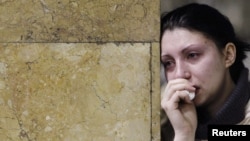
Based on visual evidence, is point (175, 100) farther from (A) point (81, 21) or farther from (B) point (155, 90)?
(A) point (81, 21)

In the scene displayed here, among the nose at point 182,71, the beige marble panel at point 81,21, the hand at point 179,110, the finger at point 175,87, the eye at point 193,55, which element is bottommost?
the hand at point 179,110

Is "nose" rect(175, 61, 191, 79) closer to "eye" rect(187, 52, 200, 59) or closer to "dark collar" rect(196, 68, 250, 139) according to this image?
"eye" rect(187, 52, 200, 59)

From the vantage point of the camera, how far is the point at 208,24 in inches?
261

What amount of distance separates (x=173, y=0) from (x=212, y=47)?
38cm

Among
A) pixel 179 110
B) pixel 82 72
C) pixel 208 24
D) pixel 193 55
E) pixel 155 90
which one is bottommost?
pixel 179 110

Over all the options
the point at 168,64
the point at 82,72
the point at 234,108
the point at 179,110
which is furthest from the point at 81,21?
the point at 234,108

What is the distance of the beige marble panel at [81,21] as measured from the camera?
6656mm

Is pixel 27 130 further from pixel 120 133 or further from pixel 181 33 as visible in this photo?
pixel 181 33

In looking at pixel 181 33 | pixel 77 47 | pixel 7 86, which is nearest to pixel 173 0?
pixel 181 33

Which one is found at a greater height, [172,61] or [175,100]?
[172,61]

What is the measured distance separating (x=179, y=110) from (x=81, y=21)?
818mm

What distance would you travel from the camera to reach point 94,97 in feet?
21.8

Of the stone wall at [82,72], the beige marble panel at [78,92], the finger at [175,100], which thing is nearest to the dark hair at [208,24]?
the stone wall at [82,72]

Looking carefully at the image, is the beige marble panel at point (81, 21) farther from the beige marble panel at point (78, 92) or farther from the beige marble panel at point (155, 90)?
the beige marble panel at point (155, 90)
